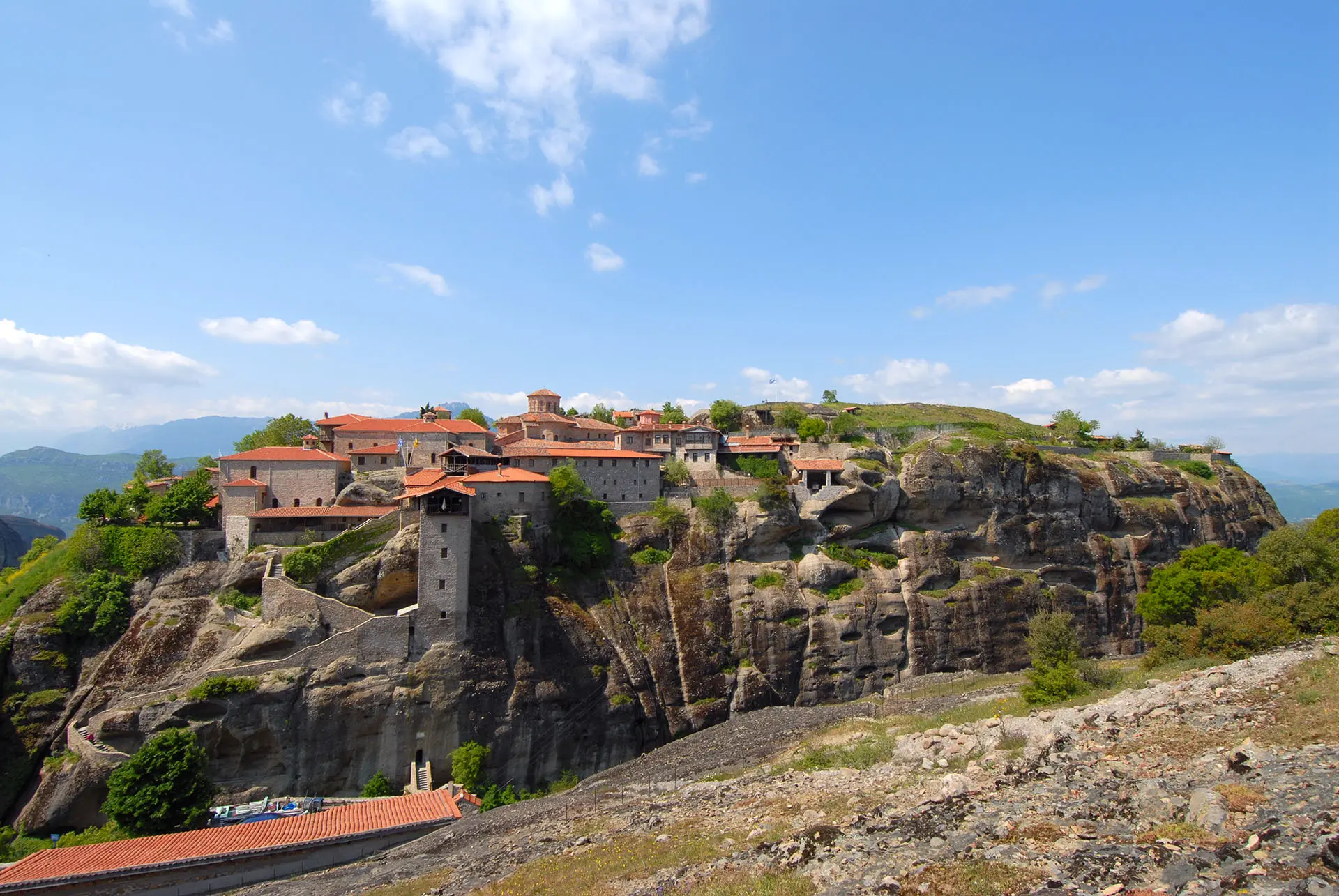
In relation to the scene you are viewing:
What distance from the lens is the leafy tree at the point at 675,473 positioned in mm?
45625

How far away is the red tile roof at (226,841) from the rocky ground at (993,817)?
1.26 meters

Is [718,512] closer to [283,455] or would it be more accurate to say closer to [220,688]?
[283,455]

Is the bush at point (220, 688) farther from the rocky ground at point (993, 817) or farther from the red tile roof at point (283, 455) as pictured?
the red tile roof at point (283, 455)

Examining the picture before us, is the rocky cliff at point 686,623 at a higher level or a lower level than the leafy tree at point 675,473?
lower

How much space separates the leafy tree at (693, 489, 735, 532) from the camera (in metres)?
44.0

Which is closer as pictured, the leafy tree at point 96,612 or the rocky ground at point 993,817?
the rocky ground at point 993,817

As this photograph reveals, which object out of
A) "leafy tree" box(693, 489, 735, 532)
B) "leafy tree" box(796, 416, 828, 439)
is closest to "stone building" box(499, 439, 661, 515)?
"leafy tree" box(693, 489, 735, 532)

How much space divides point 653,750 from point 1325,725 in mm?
27626

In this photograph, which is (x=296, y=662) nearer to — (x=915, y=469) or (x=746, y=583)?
(x=746, y=583)

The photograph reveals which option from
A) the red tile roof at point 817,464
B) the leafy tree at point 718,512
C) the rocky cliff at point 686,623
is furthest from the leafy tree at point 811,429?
the leafy tree at point 718,512

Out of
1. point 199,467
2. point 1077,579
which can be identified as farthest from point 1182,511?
point 199,467

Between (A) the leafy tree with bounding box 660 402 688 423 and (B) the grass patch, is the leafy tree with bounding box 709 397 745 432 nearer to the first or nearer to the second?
(A) the leafy tree with bounding box 660 402 688 423

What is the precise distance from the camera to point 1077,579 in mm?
51375

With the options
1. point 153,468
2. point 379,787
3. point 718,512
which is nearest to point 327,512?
point 379,787
